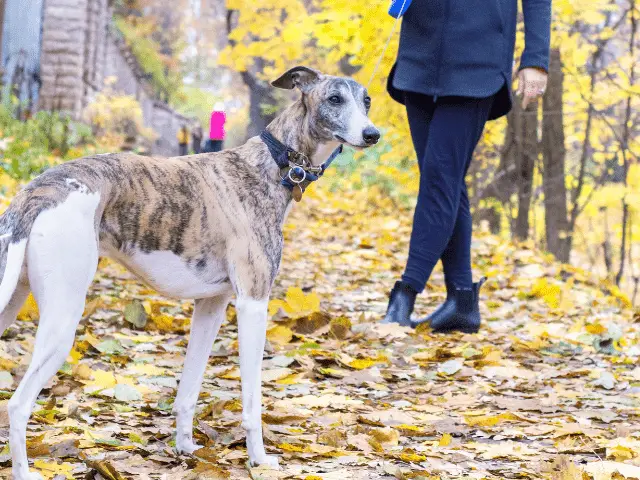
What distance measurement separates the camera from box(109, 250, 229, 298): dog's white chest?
2.62m

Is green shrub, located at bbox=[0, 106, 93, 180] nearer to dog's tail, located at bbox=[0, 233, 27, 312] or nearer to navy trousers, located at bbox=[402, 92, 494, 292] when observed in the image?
navy trousers, located at bbox=[402, 92, 494, 292]

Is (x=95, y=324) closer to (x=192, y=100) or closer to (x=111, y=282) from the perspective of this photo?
(x=111, y=282)

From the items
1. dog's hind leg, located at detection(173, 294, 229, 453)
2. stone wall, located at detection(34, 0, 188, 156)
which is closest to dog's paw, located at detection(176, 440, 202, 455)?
dog's hind leg, located at detection(173, 294, 229, 453)

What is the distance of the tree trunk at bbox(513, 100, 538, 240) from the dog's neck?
6.96 metres

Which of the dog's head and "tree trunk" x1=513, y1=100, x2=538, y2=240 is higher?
the dog's head

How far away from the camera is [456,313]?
5148 millimetres

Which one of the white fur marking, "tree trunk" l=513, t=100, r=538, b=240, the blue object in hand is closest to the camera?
the white fur marking

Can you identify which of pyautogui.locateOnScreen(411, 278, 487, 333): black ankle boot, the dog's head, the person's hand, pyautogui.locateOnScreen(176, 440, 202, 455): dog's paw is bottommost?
pyautogui.locateOnScreen(411, 278, 487, 333): black ankle boot

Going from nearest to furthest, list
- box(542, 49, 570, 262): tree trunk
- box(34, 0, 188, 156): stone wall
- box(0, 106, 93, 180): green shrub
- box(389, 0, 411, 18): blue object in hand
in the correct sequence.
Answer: box(389, 0, 411, 18): blue object in hand < box(542, 49, 570, 262): tree trunk < box(0, 106, 93, 180): green shrub < box(34, 0, 188, 156): stone wall

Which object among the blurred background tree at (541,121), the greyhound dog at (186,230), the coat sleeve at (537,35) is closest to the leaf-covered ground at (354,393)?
the greyhound dog at (186,230)

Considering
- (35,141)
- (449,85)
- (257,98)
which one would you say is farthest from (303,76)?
(257,98)

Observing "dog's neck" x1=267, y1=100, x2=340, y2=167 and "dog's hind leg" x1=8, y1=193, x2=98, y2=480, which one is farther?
"dog's neck" x1=267, y1=100, x2=340, y2=167

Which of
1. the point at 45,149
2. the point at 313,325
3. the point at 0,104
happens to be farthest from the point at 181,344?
the point at 0,104

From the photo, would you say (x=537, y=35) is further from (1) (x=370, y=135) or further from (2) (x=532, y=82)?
(1) (x=370, y=135)
